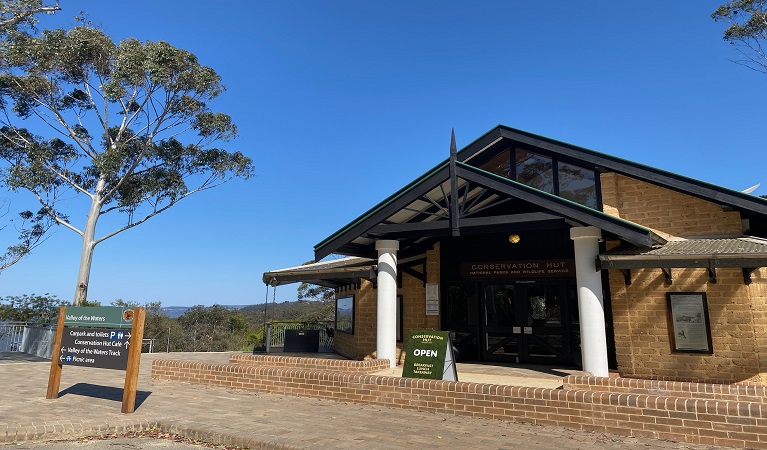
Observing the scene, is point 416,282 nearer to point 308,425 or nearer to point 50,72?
point 308,425

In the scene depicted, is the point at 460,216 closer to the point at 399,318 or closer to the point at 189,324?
the point at 399,318

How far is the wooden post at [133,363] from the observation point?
7.09 metres

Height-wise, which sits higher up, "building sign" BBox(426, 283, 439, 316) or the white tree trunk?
the white tree trunk

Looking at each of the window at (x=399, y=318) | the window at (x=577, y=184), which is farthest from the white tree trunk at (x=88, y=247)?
the window at (x=577, y=184)

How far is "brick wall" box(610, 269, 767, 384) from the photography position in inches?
355

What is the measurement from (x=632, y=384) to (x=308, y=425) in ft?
17.1

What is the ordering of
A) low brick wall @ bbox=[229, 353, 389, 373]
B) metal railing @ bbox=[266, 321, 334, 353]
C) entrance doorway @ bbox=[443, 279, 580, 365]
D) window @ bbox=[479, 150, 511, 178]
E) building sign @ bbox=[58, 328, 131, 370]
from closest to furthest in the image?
building sign @ bbox=[58, 328, 131, 370], low brick wall @ bbox=[229, 353, 389, 373], entrance doorway @ bbox=[443, 279, 580, 365], window @ bbox=[479, 150, 511, 178], metal railing @ bbox=[266, 321, 334, 353]

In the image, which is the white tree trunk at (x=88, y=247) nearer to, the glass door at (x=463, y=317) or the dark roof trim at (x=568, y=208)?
the glass door at (x=463, y=317)

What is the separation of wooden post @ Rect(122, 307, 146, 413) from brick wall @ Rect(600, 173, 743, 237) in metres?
10.4

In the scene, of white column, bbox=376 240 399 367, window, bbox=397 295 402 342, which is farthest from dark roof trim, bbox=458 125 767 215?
window, bbox=397 295 402 342

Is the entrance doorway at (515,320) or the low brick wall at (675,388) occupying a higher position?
the entrance doorway at (515,320)

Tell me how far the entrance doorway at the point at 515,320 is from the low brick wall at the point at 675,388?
385 cm

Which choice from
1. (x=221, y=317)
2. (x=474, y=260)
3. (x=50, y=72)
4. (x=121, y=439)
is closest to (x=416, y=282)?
(x=474, y=260)

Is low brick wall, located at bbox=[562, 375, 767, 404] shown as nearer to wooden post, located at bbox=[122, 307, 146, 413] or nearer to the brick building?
the brick building
